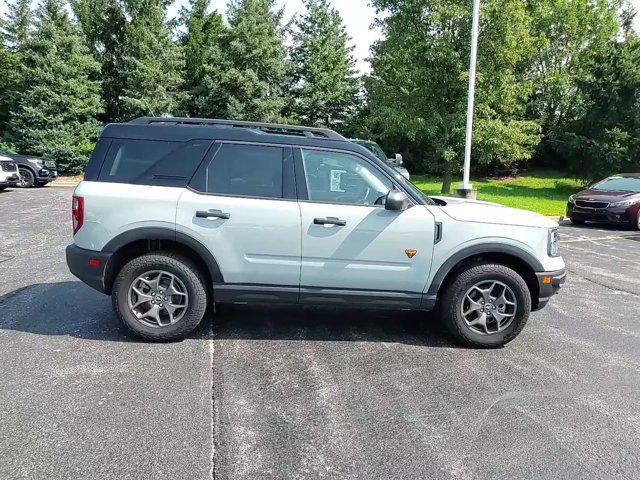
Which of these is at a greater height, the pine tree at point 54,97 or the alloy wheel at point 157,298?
the pine tree at point 54,97

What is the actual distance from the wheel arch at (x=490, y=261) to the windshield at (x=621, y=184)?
440 inches

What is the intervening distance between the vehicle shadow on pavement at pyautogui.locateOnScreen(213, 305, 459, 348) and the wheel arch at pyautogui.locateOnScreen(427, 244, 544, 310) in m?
0.53

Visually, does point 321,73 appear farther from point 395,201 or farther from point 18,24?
point 395,201

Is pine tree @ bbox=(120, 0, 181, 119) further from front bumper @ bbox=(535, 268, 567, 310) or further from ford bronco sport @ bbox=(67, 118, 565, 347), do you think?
front bumper @ bbox=(535, 268, 567, 310)

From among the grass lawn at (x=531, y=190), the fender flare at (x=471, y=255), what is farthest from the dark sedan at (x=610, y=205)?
the fender flare at (x=471, y=255)

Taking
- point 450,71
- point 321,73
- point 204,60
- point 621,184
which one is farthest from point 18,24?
point 621,184

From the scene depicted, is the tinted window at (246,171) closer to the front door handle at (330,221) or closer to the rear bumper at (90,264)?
the front door handle at (330,221)

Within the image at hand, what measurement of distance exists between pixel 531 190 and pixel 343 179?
22080mm

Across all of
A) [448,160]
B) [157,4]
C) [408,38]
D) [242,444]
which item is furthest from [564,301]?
[157,4]

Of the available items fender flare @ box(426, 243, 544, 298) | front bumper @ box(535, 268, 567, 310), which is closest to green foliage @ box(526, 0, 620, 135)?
front bumper @ box(535, 268, 567, 310)

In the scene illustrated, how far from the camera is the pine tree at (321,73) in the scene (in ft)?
111

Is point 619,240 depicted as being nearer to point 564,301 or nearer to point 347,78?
point 564,301

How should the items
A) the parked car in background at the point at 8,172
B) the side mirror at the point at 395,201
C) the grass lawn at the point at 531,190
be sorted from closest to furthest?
1. the side mirror at the point at 395,201
2. the parked car in background at the point at 8,172
3. the grass lawn at the point at 531,190

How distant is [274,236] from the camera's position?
14.7 feet
